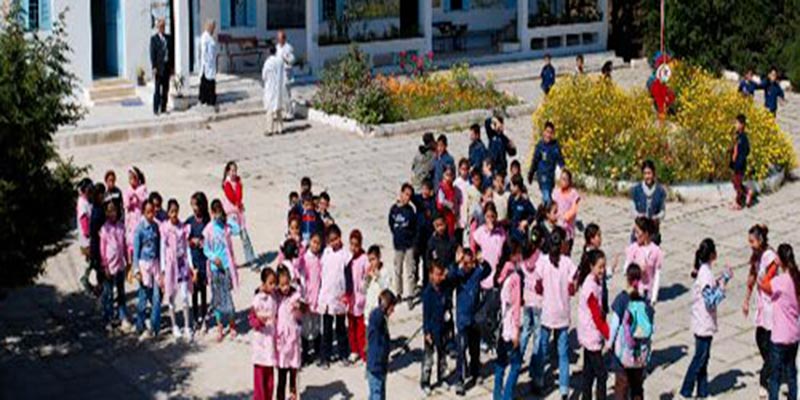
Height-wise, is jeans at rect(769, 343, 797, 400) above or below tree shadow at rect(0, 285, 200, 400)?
above

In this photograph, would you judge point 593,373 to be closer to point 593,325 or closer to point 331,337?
point 593,325

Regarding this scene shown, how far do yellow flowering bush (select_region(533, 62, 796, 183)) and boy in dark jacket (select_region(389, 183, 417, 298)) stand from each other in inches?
218

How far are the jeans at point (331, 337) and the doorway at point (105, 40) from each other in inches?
558

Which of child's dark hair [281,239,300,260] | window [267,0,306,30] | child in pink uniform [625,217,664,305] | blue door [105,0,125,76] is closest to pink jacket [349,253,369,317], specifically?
child's dark hair [281,239,300,260]

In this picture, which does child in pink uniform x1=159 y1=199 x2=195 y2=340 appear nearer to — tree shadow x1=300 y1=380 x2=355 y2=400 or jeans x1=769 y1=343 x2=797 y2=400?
tree shadow x1=300 y1=380 x2=355 y2=400

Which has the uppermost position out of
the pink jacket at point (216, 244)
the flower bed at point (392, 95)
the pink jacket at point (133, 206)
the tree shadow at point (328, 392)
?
the flower bed at point (392, 95)

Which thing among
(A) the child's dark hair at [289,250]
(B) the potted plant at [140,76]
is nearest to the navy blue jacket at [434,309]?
(A) the child's dark hair at [289,250]

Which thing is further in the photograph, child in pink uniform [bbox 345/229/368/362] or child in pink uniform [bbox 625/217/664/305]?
child in pink uniform [bbox 625/217/664/305]

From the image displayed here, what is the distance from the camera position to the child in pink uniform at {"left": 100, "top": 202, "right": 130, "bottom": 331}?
13.9 metres

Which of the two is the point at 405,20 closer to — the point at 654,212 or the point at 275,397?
the point at 654,212

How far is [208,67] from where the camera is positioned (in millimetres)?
24516

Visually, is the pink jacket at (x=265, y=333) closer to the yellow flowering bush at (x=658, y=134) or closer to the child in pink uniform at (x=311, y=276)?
the child in pink uniform at (x=311, y=276)

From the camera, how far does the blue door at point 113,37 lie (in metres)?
25.7

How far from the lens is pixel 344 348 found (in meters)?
13.1
